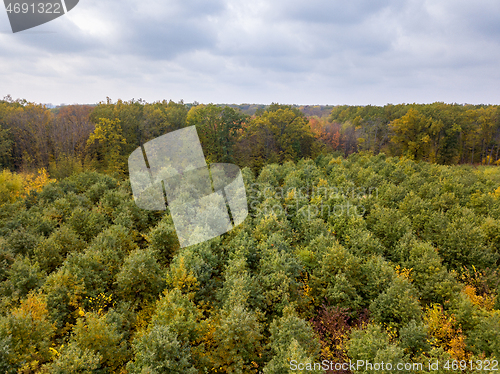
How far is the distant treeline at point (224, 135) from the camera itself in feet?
187

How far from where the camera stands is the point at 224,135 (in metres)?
61.9

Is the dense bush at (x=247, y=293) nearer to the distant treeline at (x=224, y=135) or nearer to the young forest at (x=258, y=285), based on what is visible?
the young forest at (x=258, y=285)

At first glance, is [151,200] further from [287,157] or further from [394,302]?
[287,157]

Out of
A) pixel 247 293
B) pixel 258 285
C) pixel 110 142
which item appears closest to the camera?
pixel 247 293

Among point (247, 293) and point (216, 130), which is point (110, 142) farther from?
point (247, 293)

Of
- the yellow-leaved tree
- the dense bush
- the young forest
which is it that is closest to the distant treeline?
the yellow-leaved tree

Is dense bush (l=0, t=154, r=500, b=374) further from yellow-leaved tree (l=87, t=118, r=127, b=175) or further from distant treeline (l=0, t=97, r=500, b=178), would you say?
distant treeline (l=0, t=97, r=500, b=178)

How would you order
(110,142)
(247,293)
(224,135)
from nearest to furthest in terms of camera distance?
(247,293), (110,142), (224,135)

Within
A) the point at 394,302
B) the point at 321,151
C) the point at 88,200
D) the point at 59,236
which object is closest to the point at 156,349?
the point at 394,302

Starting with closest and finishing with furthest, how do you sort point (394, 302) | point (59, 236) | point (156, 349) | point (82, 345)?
point (156, 349) → point (82, 345) → point (394, 302) → point (59, 236)

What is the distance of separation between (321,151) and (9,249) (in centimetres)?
7078

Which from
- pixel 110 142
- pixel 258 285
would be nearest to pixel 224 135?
pixel 110 142

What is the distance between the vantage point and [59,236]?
84.6 feet

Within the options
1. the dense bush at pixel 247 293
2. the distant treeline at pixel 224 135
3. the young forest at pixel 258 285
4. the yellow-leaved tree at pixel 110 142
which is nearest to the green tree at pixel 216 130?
the distant treeline at pixel 224 135
